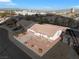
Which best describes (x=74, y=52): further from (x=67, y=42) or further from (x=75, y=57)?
(x=67, y=42)

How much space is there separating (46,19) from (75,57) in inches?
520

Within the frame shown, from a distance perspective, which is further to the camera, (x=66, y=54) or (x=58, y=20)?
(x=58, y=20)

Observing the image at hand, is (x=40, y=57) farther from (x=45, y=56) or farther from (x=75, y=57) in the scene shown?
(x=75, y=57)

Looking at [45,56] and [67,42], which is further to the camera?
[67,42]

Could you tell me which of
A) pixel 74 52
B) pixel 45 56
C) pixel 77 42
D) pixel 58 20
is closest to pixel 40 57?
pixel 45 56

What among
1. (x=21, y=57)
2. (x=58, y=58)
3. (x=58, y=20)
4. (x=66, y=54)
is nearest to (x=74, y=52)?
(x=66, y=54)

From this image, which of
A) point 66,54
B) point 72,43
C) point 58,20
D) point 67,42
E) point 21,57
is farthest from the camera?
point 58,20

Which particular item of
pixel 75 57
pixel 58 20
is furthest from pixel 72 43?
pixel 58 20

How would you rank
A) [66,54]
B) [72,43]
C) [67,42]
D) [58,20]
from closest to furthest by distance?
[66,54], [72,43], [67,42], [58,20]

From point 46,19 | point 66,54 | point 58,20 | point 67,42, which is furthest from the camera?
point 46,19

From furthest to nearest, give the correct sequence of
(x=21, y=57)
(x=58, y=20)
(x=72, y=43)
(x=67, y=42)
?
(x=58, y=20) < (x=67, y=42) < (x=72, y=43) < (x=21, y=57)

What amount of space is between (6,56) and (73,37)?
118 inches

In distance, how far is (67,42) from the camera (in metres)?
9.52

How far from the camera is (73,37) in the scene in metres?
9.25
